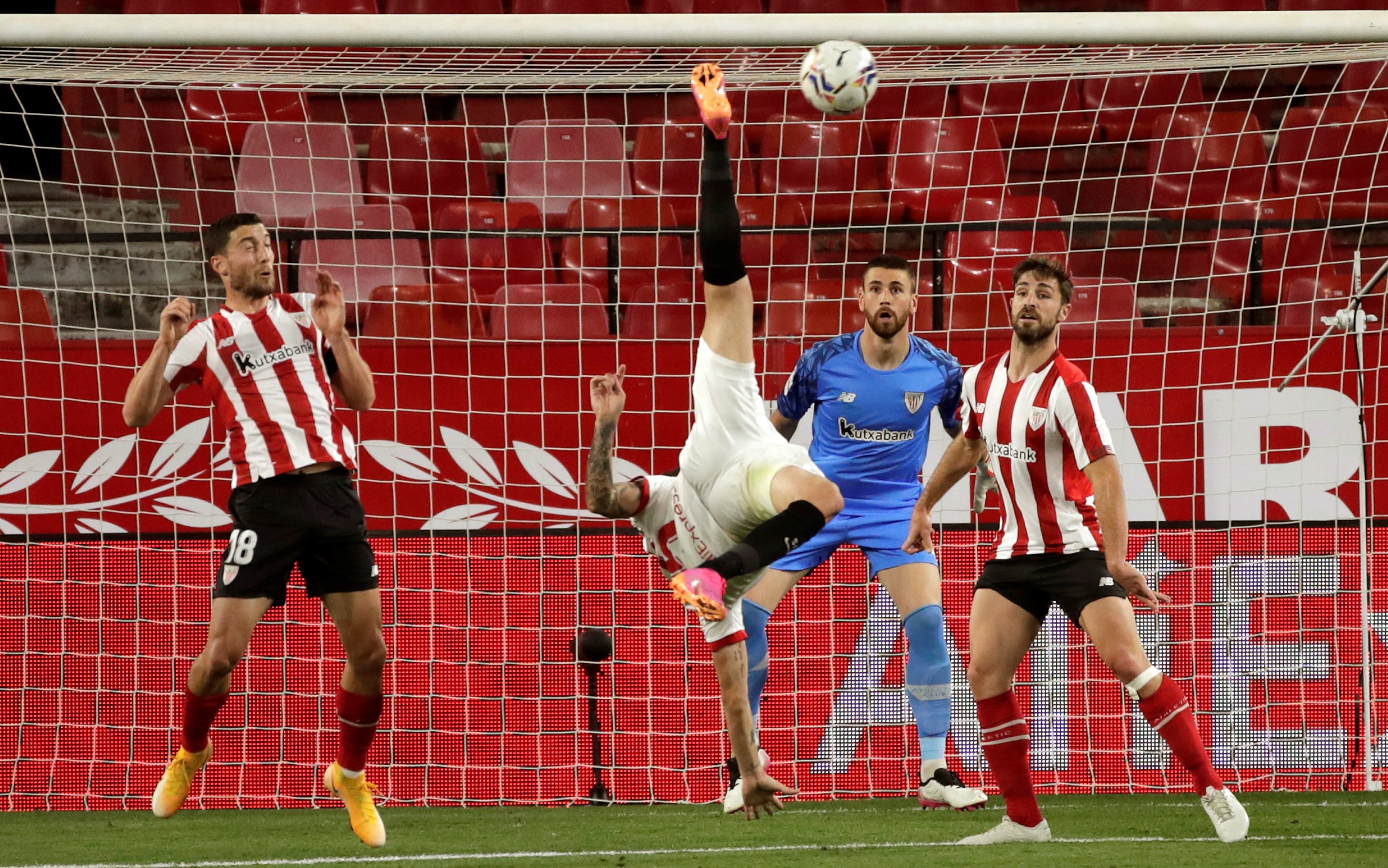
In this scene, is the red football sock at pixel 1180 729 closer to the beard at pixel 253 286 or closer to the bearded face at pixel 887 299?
the bearded face at pixel 887 299

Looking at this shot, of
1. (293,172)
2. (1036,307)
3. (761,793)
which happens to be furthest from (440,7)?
(761,793)

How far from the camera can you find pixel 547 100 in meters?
9.61

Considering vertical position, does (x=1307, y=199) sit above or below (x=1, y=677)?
above

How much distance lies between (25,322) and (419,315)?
182 cm

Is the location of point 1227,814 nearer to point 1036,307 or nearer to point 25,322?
point 1036,307

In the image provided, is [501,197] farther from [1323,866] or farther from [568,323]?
[1323,866]

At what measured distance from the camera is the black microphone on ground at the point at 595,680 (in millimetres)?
6848

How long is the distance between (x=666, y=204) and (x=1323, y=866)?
4.91 meters

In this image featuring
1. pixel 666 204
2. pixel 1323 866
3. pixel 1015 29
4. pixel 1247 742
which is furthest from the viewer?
pixel 666 204

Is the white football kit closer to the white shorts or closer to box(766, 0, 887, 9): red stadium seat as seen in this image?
the white shorts

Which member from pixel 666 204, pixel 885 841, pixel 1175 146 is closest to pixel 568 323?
pixel 666 204

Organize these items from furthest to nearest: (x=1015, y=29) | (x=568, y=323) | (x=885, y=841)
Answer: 1. (x=568, y=323)
2. (x=1015, y=29)
3. (x=885, y=841)

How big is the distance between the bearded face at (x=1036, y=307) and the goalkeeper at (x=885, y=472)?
1101 mm

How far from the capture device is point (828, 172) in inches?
359
